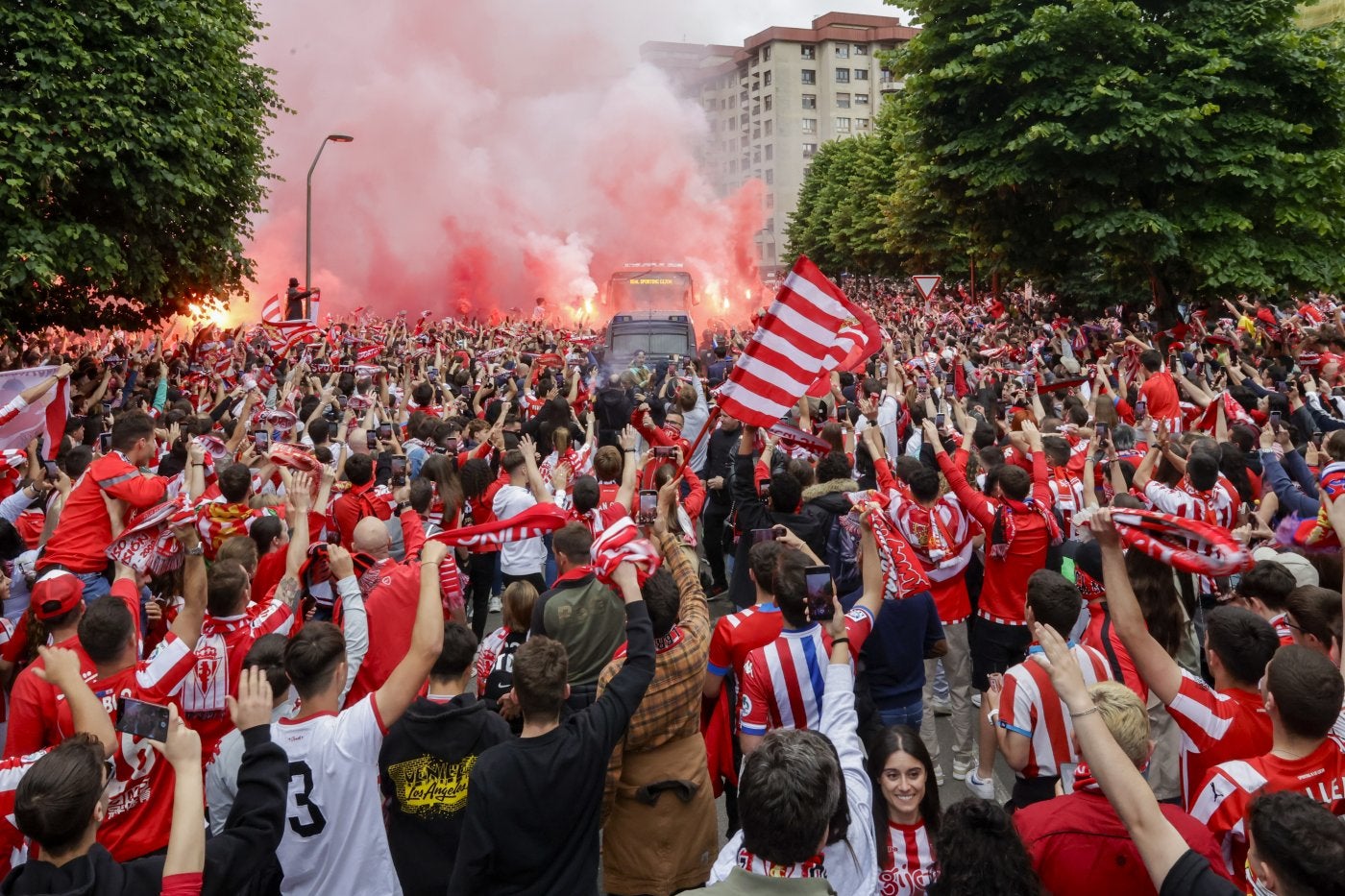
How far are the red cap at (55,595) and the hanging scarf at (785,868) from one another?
313 cm

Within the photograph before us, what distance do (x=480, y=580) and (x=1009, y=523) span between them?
4.56m

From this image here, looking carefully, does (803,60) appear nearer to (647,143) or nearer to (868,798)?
(647,143)

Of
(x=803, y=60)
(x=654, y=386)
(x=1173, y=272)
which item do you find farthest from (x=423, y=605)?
(x=803, y=60)

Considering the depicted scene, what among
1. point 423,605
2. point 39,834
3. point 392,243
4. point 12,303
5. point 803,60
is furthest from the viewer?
point 803,60

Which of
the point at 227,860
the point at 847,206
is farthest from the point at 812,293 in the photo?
the point at 847,206

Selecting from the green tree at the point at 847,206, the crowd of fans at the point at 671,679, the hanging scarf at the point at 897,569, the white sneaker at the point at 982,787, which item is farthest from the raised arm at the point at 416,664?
the green tree at the point at 847,206

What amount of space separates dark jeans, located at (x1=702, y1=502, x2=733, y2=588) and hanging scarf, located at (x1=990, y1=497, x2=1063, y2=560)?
3.70 metres

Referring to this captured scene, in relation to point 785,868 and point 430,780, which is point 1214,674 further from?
point 430,780

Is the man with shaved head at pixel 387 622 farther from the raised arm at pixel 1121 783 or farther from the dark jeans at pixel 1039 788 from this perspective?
the raised arm at pixel 1121 783

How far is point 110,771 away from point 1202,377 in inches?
541

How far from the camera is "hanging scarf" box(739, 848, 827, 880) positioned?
2.49m

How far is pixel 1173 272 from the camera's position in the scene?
2358 cm

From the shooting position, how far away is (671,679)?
3816 mm

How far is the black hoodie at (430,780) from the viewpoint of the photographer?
3.53 m
